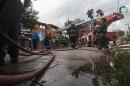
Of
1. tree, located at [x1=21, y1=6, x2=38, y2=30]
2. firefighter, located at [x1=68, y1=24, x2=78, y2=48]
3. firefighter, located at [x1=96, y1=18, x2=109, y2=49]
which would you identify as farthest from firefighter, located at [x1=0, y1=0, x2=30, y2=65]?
tree, located at [x1=21, y1=6, x2=38, y2=30]

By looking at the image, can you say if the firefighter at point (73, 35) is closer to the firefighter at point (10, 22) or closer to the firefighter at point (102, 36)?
the firefighter at point (102, 36)

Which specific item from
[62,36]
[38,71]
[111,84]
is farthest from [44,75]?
[62,36]

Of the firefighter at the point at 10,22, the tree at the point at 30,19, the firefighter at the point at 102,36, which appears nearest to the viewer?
the firefighter at the point at 10,22

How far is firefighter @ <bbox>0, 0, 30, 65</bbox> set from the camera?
22.2 ft

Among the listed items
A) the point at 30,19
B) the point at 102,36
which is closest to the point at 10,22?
the point at 102,36

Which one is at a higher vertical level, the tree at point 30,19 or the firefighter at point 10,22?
the tree at point 30,19

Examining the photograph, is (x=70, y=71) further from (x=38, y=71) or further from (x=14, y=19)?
(x=14, y=19)

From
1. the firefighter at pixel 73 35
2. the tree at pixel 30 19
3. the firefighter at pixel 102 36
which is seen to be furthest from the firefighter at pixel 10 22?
the tree at pixel 30 19

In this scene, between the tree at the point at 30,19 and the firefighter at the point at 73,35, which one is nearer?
the firefighter at the point at 73,35

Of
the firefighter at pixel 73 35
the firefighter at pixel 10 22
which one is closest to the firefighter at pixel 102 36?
the firefighter at pixel 73 35

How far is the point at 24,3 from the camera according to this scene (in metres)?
8.13

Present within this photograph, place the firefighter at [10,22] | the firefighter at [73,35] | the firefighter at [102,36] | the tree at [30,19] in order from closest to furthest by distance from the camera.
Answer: the firefighter at [10,22] → the firefighter at [102,36] → the firefighter at [73,35] → the tree at [30,19]

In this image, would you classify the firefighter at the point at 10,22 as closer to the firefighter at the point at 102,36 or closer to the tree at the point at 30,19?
the firefighter at the point at 102,36

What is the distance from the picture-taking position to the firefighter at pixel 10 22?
6779mm
